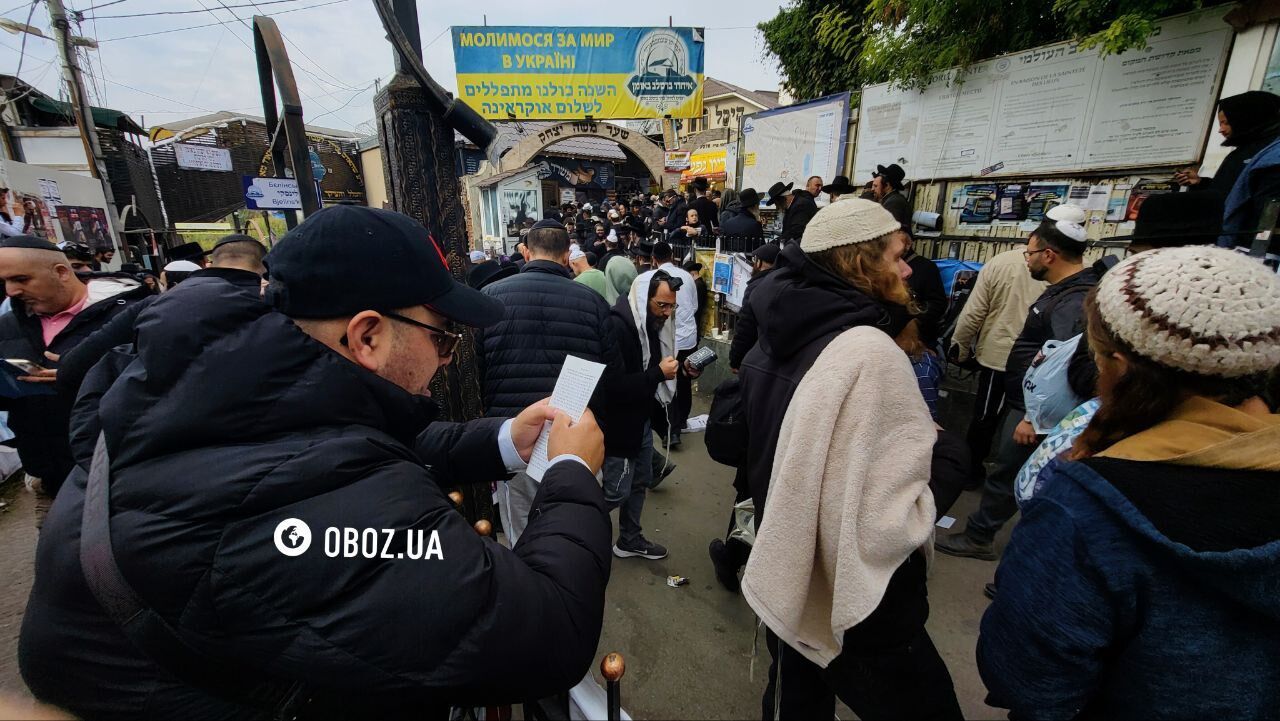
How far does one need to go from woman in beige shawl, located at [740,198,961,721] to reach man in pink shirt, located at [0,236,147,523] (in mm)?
3741

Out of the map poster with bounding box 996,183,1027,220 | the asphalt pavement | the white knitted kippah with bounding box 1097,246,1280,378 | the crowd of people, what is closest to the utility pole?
the asphalt pavement

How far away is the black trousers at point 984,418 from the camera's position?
4059mm

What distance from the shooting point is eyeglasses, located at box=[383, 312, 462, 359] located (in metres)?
1.11

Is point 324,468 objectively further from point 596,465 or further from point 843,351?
point 843,351

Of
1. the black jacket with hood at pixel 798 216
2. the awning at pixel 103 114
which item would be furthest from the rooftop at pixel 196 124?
the black jacket with hood at pixel 798 216

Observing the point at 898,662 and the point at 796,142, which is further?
the point at 796,142

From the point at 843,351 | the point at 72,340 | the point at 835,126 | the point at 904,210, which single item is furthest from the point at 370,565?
the point at 835,126

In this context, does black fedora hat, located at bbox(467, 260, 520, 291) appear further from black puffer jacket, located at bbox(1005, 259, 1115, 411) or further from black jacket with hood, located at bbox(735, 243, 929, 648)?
black puffer jacket, located at bbox(1005, 259, 1115, 411)

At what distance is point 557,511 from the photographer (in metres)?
1.07

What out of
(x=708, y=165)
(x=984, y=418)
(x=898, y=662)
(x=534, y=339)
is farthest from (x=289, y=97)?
(x=708, y=165)

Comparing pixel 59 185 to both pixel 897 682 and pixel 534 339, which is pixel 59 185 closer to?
pixel 534 339

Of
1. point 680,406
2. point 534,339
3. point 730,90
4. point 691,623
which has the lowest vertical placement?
point 691,623

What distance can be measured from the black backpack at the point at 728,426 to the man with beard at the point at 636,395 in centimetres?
87

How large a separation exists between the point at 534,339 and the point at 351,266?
1675 mm
